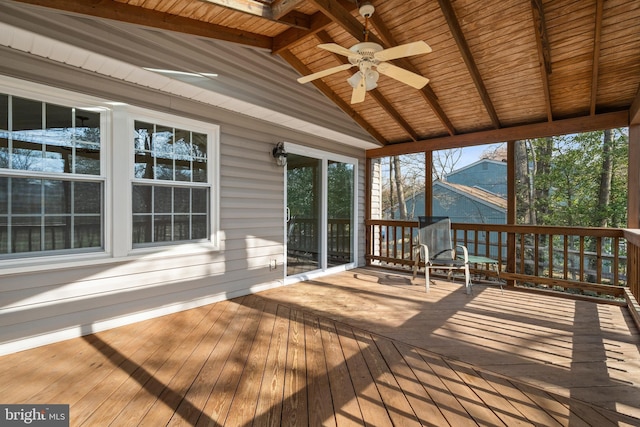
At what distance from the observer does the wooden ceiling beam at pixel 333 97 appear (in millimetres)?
4355

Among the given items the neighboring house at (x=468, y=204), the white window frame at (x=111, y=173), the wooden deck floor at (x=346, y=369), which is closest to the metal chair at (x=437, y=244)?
the wooden deck floor at (x=346, y=369)

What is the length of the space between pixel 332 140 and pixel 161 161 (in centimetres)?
305

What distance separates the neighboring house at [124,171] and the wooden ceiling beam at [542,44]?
2818mm

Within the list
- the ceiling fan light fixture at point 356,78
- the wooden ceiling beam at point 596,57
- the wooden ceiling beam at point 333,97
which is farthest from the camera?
the wooden ceiling beam at point 333,97

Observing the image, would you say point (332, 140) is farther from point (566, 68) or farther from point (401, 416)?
point (401, 416)

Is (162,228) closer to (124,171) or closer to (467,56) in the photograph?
(124,171)

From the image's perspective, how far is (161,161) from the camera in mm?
3449

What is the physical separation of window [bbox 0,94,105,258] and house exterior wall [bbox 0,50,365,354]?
16 cm

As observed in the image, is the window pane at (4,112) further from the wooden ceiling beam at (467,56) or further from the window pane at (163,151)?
the wooden ceiling beam at (467,56)

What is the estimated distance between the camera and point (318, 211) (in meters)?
5.42

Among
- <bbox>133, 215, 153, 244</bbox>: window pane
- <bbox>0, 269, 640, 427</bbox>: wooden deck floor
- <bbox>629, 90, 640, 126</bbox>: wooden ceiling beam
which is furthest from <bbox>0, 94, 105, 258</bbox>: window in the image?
<bbox>629, 90, 640, 126</bbox>: wooden ceiling beam

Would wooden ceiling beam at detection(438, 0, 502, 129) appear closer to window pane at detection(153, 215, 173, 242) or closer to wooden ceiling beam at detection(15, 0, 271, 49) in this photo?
wooden ceiling beam at detection(15, 0, 271, 49)

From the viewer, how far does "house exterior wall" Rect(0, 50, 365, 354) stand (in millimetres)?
2572

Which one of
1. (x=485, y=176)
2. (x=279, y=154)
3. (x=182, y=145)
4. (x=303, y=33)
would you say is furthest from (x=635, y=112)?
(x=485, y=176)
